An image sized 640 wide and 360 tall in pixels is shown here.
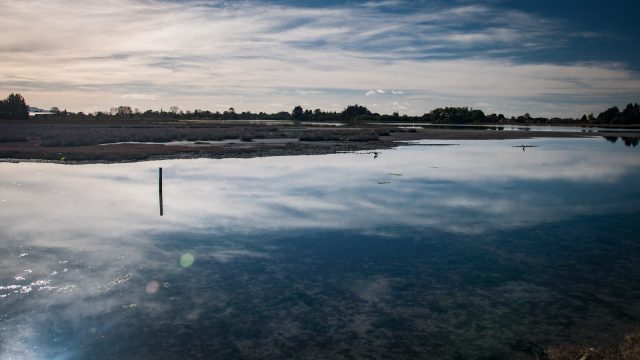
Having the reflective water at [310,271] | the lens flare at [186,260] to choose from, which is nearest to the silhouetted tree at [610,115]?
the reflective water at [310,271]

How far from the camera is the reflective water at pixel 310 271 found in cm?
825

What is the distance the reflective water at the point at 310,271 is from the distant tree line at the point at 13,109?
10917 centimetres

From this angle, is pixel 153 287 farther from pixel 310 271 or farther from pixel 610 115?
pixel 610 115

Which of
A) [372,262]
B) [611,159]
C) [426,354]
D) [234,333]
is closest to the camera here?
[426,354]

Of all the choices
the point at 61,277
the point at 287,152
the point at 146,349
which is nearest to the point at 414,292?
the point at 146,349

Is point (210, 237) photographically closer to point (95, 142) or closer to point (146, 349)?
point (146, 349)

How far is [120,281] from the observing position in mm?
10984

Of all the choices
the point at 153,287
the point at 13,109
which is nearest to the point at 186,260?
the point at 153,287

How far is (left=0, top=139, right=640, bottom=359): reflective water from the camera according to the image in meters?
8.25

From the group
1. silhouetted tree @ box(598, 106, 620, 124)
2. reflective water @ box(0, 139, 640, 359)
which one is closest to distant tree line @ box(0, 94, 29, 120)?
reflective water @ box(0, 139, 640, 359)

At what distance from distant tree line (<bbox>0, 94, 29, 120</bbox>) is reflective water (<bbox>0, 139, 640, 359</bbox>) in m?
109

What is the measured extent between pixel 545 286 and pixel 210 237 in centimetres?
979

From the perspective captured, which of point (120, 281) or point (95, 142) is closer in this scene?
point (120, 281)

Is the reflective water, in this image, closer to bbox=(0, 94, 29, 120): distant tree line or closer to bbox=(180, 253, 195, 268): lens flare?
bbox=(180, 253, 195, 268): lens flare
